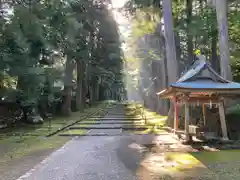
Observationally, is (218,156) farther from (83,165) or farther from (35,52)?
(35,52)

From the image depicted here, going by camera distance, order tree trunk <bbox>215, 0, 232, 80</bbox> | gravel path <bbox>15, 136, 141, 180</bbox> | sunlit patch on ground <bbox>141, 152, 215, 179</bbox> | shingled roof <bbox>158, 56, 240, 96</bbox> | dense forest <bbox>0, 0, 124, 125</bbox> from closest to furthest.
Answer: gravel path <bbox>15, 136, 141, 180</bbox>
sunlit patch on ground <bbox>141, 152, 215, 179</bbox>
shingled roof <bbox>158, 56, 240, 96</bbox>
dense forest <bbox>0, 0, 124, 125</bbox>
tree trunk <bbox>215, 0, 232, 80</bbox>

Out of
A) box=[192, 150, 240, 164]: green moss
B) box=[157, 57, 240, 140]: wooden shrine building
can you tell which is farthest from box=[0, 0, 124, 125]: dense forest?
box=[192, 150, 240, 164]: green moss

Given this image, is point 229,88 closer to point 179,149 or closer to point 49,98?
point 179,149

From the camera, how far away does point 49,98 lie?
23.8 meters

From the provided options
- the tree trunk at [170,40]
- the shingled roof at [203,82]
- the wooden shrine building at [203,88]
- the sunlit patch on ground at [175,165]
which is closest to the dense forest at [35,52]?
the tree trunk at [170,40]

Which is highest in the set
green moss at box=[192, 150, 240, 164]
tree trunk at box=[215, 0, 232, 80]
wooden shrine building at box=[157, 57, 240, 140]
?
tree trunk at box=[215, 0, 232, 80]

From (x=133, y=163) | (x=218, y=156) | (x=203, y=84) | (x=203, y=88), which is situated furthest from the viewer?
(x=203, y=84)

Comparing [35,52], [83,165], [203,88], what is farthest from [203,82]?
[35,52]

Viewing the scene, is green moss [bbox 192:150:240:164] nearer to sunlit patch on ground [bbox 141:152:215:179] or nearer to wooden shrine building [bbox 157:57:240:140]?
sunlit patch on ground [bbox 141:152:215:179]

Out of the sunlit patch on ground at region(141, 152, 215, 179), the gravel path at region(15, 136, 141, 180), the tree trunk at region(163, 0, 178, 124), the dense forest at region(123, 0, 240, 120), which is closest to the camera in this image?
the gravel path at region(15, 136, 141, 180)

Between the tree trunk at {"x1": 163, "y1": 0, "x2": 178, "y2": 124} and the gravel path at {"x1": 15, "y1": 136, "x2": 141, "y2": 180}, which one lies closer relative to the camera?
the gravel path at {"x1": 15, "y1": 136, "x2": 141, "y2": 180}

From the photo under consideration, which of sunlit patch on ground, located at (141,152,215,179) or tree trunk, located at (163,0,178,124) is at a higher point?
tree trunk, located at (163,0,178,124)

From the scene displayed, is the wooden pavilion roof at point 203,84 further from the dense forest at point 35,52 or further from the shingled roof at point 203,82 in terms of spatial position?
the dense forest at point 35,52

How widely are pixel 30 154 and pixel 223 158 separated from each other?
5883 millimetres
